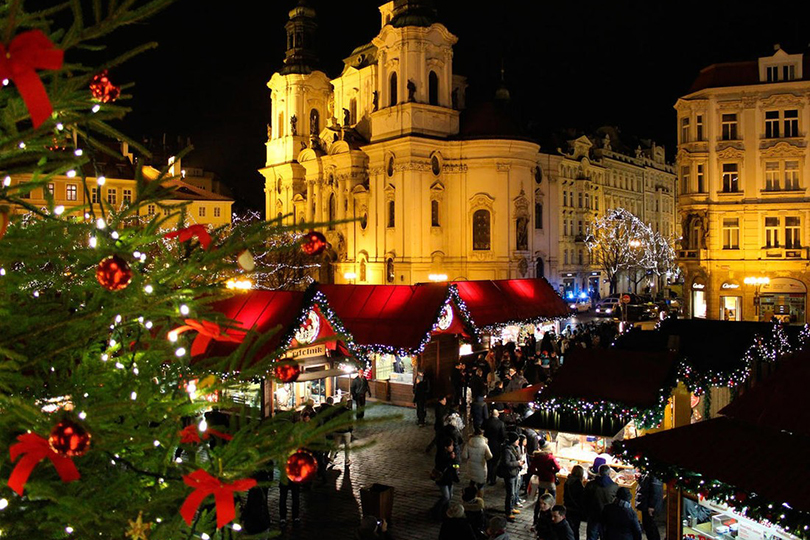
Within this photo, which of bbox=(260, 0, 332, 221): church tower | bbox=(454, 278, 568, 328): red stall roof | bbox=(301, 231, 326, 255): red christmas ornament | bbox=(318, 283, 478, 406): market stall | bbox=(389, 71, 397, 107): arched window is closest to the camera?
bbox=(301, 231, 326, 255): red christmas ornament

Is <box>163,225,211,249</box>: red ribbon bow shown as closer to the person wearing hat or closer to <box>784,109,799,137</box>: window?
the person wearing hat

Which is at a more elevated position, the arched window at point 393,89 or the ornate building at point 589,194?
the arched window at point 393,89

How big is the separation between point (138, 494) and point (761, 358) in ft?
47.7

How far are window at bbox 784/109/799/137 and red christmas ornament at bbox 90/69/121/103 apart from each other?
39.7 m

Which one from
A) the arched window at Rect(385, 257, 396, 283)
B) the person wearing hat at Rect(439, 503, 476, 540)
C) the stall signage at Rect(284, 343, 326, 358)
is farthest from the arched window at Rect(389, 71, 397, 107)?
the person wearing hat at Rect(439, 503, 476, 540)

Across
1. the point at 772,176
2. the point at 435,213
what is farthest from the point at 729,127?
the point at 435,213

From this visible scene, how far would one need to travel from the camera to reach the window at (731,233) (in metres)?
36.7

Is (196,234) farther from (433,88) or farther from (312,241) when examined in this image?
(433,88)

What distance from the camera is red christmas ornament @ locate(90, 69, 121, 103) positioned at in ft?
11.3

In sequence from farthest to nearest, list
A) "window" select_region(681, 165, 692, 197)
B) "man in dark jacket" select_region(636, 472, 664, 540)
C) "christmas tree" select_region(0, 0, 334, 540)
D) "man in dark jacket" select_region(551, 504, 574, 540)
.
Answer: "window" select_region(681, 165, 692, 197) → "man in dark jacket" select_region(636, 472, 664, 540) → "man in dark jacket" select_region(551, 504, 574, 540) → "christmas tree" select_region(0, 0, 334, 540)

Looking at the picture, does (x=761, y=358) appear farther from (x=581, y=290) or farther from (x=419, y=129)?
(x=581, y=290)

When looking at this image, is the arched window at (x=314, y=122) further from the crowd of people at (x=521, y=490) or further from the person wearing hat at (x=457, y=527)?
the person wearing hat at (x=457, y=527)

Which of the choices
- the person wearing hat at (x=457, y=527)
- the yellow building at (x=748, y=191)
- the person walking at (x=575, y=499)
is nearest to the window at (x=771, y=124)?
Answer: the yellow building at (x=748, y=191)

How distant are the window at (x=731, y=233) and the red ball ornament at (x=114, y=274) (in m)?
38.4
